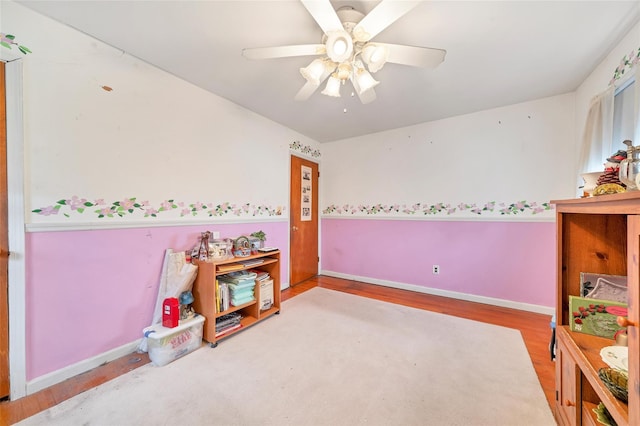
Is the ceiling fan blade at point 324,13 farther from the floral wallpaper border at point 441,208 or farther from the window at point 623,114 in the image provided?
the floral wallpaper border at point 441,208

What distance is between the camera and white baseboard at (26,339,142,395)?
1418mm

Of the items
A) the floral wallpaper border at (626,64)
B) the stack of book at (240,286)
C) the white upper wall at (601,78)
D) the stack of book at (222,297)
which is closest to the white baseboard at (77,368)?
the stack of book at (222,297)

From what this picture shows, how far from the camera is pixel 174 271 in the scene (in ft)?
6.37

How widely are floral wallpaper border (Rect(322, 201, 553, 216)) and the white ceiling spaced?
3.83 ft

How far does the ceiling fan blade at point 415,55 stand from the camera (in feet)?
4.17

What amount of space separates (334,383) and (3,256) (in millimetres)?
2108

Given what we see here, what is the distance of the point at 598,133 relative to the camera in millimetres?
1823

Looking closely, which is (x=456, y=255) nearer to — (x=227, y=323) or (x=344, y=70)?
(x=344, y=70)

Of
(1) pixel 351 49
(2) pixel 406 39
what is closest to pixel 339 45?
(1) pixel 351 49

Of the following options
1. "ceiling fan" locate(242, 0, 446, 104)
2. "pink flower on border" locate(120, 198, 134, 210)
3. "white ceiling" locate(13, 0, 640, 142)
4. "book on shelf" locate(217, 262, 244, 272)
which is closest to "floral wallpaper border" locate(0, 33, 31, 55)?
"white ceiling" locate(13, 0, 640, 142)

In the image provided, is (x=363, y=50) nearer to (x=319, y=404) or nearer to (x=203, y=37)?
(x=203, y=37)

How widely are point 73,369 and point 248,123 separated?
8.42 feet

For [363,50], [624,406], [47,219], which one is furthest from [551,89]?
[47,219]

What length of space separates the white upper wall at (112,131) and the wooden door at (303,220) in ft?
3.54
